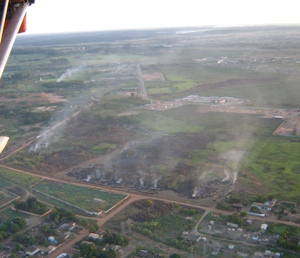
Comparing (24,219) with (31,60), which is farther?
(31,60)

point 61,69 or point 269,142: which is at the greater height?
point 61,69

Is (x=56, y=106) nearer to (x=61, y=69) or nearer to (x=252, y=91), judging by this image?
(x=252, y=91)

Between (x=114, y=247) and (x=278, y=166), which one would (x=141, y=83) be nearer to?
(x=278, y=166)

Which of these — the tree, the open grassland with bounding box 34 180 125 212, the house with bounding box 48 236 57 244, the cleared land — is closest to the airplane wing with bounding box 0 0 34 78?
the house with bounding box 48 236 57 244

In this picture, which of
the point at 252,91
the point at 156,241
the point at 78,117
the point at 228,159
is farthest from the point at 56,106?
the point at 156,241

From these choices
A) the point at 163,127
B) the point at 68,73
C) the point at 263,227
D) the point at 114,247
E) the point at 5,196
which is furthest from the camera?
the point at 68,73

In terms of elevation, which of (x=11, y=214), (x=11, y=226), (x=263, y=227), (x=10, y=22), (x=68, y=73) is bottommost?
(x=263, y=227)

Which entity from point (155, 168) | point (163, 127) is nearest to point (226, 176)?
point (155, 168)

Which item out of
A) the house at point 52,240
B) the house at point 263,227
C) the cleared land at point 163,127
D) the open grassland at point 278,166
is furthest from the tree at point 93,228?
the open grassland at point 278,166
